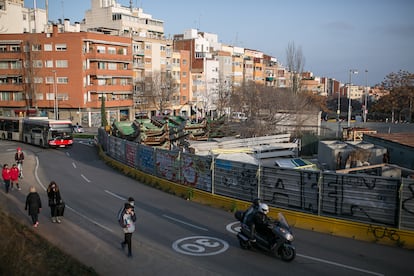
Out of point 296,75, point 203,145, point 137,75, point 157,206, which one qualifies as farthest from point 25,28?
point 157,206

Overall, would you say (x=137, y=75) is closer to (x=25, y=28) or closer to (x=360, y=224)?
(x=25, y=28)

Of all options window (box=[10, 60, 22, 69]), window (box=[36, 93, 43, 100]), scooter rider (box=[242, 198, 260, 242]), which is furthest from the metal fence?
window (box=[10, 60, 22, 69])

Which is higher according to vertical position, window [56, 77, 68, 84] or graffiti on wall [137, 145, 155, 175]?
window [56, 77, 68, 84]

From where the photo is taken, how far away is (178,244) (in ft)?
39.3

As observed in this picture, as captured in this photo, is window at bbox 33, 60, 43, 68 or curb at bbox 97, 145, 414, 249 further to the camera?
window at bbox 33, 60, 43, 68

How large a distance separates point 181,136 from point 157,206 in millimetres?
12815

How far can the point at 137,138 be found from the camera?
28953mm

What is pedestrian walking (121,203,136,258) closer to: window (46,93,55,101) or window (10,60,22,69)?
window (46,93,55,101)

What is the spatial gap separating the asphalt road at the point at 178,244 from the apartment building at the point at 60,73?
49078mm

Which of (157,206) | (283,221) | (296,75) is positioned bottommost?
(157,206)

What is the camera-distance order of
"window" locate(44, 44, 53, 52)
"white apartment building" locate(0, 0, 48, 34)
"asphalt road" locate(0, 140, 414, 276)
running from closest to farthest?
1. "asphalt road" locate(0, 140, 414, 276)
2. "window" locate(44, 44, 53, 52)
3. "white apartment building" locate(0, 0, 48, 34)

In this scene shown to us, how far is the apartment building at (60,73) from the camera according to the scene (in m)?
64.6

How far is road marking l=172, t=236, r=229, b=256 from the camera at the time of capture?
448 inches

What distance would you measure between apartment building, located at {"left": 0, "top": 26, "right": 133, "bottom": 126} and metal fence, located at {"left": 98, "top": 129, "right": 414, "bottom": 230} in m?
50.5
